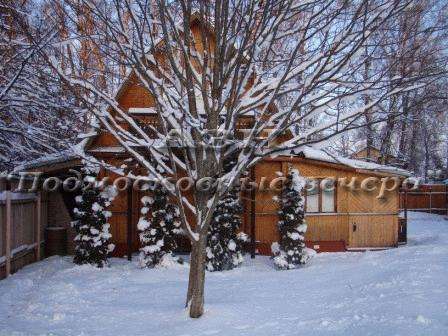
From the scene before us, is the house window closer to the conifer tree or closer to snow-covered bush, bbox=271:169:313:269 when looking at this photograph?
snow-covered bush, bbox=271:169:313:269

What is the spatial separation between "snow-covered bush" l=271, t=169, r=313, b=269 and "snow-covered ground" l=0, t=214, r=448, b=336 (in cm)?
52

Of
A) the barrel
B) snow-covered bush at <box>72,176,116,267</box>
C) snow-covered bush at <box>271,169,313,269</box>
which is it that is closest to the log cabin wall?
snow-covered bush at <box>271,169,313,269</box>

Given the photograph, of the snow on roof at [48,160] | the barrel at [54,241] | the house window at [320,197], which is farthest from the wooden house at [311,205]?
the barrel at [54,241]

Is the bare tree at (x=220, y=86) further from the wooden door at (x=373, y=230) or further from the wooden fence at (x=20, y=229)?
the wooden door at (x=373, y=230)

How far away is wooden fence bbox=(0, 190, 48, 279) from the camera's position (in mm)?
11180

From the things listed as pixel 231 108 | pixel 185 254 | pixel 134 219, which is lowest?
pixel 185 254

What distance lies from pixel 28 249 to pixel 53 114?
13.5 feet

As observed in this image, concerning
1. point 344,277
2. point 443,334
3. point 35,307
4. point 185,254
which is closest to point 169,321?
point 35,307

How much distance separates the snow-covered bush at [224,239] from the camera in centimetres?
1347

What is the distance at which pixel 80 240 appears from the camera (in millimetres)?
13938

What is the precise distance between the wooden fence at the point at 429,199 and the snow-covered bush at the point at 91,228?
81.4ft

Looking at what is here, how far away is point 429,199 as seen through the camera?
34.3 m

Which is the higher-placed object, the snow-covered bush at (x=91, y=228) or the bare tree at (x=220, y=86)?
the bare tree at (x=220, y=86)

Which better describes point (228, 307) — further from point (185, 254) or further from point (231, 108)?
point (185, 254)
